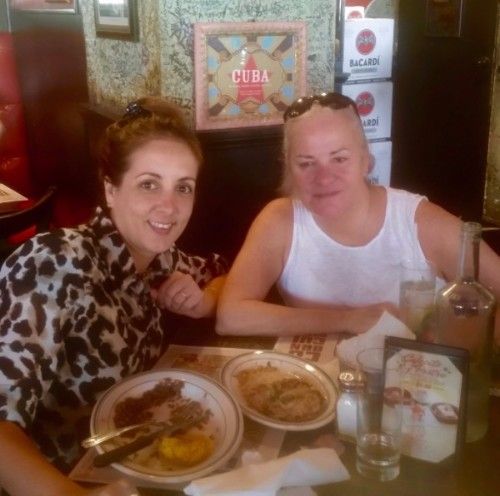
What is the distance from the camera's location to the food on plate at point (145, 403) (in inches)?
45.8

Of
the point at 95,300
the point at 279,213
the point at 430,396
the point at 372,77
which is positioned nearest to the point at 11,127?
the point at 372,77

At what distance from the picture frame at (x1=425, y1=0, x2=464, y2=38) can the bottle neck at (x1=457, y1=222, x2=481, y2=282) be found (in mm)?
4195

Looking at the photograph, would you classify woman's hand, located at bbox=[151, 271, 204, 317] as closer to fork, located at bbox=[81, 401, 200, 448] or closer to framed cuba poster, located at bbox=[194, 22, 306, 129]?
fork, located at bbox=[81, 401, 200, 448]

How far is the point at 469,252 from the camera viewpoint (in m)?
1.10

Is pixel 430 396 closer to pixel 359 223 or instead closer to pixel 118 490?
pixel 118 490

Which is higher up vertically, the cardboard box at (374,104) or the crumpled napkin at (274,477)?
the cardboard box at (374,104)

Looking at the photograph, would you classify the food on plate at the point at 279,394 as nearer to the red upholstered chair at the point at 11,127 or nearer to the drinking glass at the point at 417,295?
the drinking glass at the point at 417,295

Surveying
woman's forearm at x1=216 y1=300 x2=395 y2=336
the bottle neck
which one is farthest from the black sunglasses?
the bottle neck

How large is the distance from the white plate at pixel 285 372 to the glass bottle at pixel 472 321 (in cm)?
25

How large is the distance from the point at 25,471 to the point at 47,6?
3.41 meters

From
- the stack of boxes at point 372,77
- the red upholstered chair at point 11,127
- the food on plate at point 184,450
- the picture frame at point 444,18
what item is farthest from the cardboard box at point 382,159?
the food on plate at point 184,450

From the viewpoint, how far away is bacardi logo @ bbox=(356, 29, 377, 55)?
480cm

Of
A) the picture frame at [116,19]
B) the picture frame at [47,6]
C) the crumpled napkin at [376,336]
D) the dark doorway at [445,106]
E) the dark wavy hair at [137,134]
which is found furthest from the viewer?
the dark doorway at [445,106]

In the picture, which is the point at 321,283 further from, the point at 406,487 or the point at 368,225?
the point at 406,487
